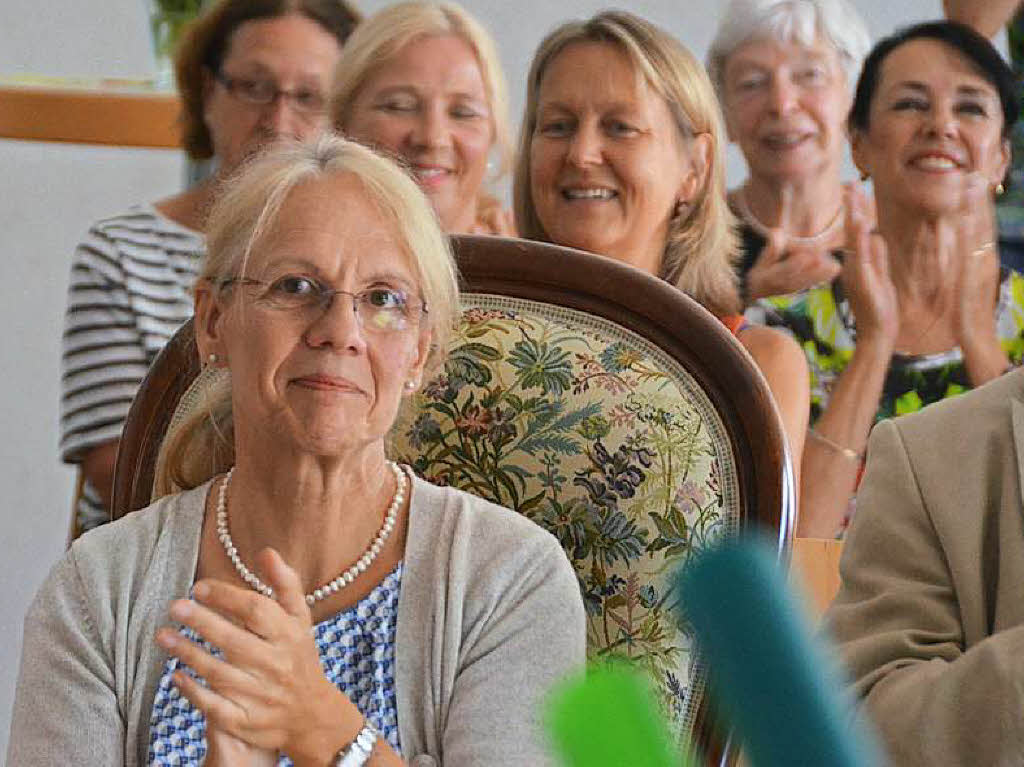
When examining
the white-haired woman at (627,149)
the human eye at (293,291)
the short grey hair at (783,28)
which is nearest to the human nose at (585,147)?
the white-haired woman at (627,149)

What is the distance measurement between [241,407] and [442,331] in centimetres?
14

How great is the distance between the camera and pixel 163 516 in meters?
1.05

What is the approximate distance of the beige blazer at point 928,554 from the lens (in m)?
0.90

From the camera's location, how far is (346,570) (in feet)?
3.36

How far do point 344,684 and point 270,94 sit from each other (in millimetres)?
997

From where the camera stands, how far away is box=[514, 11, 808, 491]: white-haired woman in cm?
159

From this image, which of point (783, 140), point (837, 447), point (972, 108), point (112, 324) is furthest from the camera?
point (783, 140)

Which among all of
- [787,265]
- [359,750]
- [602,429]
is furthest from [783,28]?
[359,750]

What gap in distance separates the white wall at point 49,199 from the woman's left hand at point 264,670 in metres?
2.32

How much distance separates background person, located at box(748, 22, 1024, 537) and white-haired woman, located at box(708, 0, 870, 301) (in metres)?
0.06

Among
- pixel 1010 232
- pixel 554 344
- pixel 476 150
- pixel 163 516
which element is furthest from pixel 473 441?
pixel 1010 232

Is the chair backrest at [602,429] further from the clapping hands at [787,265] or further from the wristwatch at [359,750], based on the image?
the clapping hands at [787,265]

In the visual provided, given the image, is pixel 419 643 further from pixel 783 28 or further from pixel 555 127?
pixel 783 28

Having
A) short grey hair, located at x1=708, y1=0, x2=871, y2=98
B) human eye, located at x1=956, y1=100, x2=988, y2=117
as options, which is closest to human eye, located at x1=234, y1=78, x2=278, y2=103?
short grey hair, located at x1=708, y1=0, x2=871, y2=98
